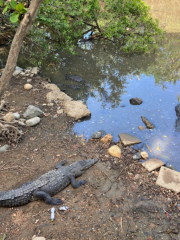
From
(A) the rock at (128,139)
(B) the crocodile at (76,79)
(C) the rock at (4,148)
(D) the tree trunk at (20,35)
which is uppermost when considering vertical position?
(D) the tree trunk at (20,35)

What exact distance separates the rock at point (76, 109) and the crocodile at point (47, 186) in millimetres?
1951

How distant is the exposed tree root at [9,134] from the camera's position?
464 centimetres

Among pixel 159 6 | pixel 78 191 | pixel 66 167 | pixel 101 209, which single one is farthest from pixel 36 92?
pixel 159 6

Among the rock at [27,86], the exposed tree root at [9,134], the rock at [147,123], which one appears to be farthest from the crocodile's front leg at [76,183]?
the rock at [27,86]

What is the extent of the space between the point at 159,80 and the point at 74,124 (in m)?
4.41

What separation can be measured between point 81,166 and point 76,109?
89.3 inches

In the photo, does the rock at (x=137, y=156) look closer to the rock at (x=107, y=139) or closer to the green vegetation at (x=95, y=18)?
the rock at (x=107, y=139)

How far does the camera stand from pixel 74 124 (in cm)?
572

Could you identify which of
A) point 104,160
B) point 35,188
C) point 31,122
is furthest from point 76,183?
point 31,122

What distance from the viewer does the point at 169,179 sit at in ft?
13.1

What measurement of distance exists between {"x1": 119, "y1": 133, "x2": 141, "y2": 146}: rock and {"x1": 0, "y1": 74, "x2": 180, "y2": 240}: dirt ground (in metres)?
0.15

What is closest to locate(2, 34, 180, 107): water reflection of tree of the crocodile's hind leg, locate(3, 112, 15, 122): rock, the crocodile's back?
locate(3, 112, 15, 122): rock

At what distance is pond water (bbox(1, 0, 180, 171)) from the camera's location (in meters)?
5.46

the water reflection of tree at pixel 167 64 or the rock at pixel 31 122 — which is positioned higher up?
the water reflection of tree at pixel 167 64
